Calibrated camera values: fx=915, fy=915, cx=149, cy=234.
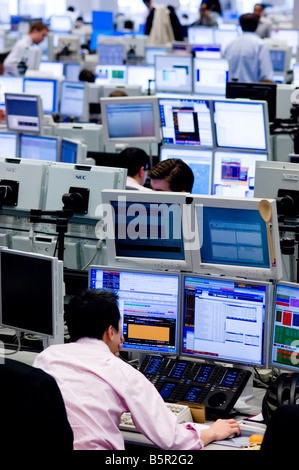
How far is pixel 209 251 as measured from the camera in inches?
140

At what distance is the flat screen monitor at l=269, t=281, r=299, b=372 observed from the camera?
11.1 ft

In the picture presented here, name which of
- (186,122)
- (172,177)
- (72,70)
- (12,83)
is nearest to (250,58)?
(12,83)

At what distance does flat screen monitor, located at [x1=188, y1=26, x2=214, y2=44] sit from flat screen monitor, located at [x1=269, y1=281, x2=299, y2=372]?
12715mm

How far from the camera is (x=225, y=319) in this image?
3.53 m

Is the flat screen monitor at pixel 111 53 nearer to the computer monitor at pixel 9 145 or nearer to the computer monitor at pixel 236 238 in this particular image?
the computer monitor at pixel 9 145

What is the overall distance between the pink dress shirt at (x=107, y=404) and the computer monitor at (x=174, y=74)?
7.01m

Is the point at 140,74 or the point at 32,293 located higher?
the point at 140,74

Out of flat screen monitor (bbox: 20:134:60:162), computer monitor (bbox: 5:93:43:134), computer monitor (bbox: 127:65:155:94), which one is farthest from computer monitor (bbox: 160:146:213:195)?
computer monitor (bbox: 127:65:155:94)

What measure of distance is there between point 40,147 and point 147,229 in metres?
3.07

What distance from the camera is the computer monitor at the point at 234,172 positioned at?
Answer: 6027 millimetres

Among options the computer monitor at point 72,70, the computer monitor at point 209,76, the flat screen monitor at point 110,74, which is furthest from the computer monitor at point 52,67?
the computer monitor at point 209,76

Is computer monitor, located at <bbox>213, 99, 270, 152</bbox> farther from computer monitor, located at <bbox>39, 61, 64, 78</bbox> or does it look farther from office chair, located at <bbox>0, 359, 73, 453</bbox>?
computer monitor, located at <bbox>39, 61, 64, 78</bbox>

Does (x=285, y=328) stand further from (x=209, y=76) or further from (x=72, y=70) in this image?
(x=72, y=70)
